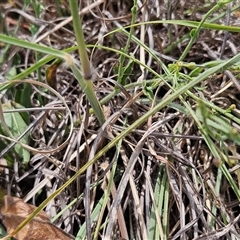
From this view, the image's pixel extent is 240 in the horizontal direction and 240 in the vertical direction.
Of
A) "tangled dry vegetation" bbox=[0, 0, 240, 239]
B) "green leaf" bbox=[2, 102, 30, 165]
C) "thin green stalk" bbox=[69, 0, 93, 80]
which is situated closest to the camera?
"thin green stalk" bbox=[69, 0, 93, 80]

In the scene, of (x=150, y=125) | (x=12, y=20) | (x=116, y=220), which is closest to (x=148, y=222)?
(x=116, y=220)

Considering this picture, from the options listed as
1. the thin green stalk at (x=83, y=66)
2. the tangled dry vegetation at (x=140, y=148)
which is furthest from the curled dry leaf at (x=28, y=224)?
the thin green stalk at (x=83, y=66)

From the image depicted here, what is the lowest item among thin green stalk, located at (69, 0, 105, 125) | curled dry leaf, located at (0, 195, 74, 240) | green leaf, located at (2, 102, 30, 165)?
curled dry leaf, located at (0, 195, 74, 240)

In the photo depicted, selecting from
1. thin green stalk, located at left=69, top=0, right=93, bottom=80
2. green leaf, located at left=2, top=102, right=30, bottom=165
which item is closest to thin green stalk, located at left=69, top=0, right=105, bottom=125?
thin green stalk, located at left=69, top=0, right=93, bottom=80

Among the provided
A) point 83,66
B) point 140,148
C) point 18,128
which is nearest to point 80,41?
point 83,66

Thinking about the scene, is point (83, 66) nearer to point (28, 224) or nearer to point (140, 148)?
point (140, 148)

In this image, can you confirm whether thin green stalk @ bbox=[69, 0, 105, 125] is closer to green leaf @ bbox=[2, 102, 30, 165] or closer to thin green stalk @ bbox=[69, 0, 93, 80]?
thin green stalk @ bbox=[69, 0, 93, 80]
